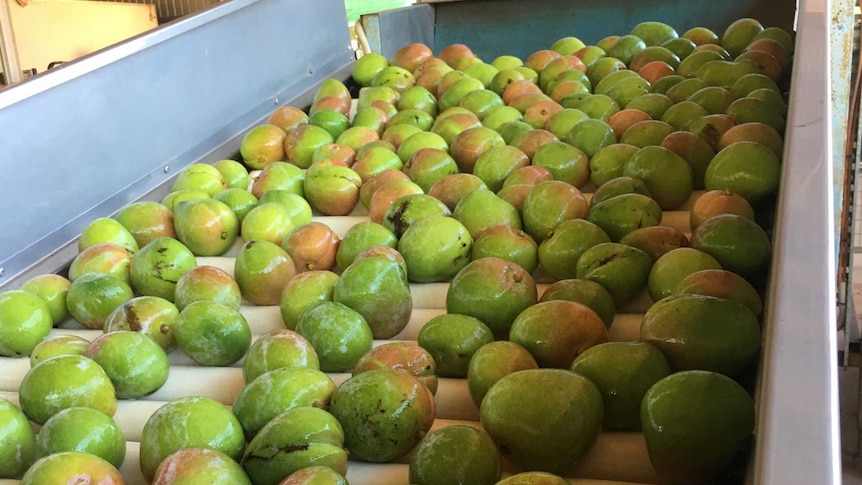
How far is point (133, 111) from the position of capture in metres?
2.48

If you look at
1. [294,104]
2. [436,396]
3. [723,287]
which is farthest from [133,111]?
[723,287]

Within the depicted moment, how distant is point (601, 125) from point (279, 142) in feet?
3.80

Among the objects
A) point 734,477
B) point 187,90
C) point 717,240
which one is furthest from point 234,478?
point 187,90

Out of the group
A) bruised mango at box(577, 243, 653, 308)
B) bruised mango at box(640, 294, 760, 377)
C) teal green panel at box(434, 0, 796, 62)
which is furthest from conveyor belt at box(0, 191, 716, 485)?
teal green panel at box(434, 0, 796, 62)

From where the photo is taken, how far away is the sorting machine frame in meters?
0.78

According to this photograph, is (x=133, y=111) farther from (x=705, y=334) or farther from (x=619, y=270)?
(x=705, y=334)

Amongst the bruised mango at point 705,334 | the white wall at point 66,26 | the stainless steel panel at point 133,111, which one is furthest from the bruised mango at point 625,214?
the white wall at point 66,26

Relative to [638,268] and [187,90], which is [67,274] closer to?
[187,90]

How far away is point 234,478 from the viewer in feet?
3.84

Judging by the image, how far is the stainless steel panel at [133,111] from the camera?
2.13 m

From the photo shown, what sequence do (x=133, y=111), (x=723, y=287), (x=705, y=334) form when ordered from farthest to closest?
(x=133, y=111)
(x=723, y=287)
(x=705, y=334)

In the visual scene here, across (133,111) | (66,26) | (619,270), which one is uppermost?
(133,111)

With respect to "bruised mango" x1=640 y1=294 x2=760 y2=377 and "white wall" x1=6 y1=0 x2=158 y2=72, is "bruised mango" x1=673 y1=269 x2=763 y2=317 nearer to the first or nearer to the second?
"bruised mango" x1=640 y1=294 x2=760 y2=377

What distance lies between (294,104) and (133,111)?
2.78 feet
